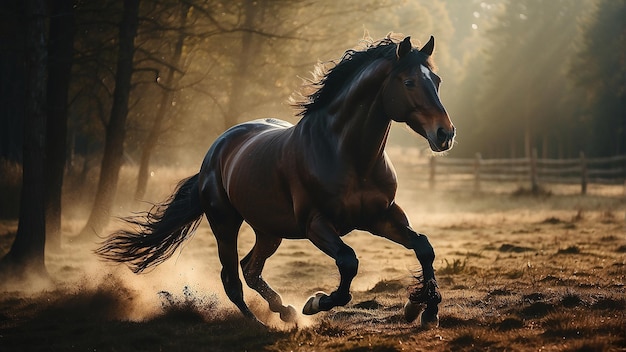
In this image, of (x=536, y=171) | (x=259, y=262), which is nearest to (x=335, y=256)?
(x=259, y=262)

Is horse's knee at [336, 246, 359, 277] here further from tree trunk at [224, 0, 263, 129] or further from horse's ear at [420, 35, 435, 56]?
tree trunk at [224, 0, 263, 129]

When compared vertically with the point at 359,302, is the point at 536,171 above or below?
above

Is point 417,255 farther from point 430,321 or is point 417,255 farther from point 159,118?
point 159,118

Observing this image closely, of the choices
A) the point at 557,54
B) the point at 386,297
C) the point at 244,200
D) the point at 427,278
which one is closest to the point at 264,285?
the point at 244,200

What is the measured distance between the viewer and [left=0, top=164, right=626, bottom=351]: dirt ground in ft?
20.4

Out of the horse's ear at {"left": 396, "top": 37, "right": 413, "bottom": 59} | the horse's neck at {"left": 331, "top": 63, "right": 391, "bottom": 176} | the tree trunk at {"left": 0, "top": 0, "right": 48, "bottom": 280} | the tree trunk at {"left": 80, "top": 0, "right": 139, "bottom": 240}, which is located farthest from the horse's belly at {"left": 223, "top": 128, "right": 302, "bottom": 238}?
the tree trunk at {"left": 80, "top": 0, "right": 139, "bottom": 240}

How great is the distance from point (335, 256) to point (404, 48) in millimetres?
1771

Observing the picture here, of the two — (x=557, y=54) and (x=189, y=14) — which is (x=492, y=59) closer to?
(x=557, y=54)

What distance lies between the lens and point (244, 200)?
7.78 meters

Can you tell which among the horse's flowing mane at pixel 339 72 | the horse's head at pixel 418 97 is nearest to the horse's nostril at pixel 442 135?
the horse's head at pixel 418 97

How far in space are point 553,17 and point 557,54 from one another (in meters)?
2.23

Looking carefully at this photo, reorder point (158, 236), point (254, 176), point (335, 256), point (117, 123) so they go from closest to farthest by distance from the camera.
Result: 1. point (335, 256)
2. point (254, 176)
3. point (158, 236)
4. point (117, 123)

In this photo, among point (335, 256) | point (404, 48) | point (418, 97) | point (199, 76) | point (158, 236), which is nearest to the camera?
point (418, 97)

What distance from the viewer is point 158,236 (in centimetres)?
906
